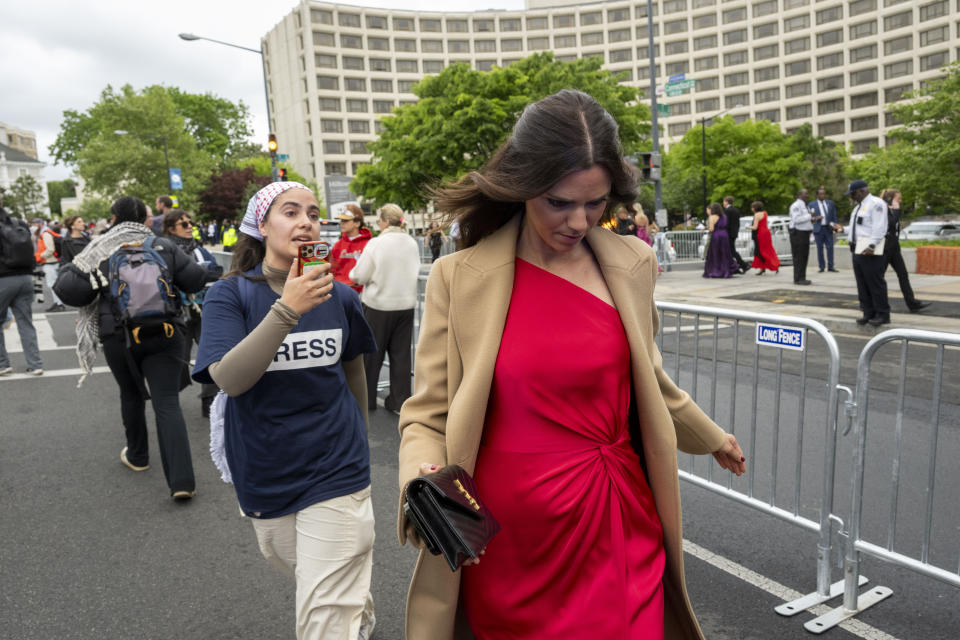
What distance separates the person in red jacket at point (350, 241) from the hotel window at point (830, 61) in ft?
297

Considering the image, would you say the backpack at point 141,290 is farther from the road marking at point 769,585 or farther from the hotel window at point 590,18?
the hotel window at point 590,18

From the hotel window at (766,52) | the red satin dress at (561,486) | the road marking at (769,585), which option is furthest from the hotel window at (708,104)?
the red satin dress at (561,486)

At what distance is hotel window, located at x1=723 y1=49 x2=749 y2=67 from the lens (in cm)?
9325

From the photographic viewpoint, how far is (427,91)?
38531 mm

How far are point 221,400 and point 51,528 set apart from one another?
2549 mm

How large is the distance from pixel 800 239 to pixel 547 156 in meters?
16.3

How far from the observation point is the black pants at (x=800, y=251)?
54.6ft

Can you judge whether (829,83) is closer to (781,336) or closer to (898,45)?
(898,45)

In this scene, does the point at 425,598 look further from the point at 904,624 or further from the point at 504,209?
the point at 904,624

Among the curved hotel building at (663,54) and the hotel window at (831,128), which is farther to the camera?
the hotel window at (831,128)

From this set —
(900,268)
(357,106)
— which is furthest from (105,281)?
(357,106)

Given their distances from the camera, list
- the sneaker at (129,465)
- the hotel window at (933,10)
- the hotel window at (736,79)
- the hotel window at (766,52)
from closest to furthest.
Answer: the sneaker at (129,465) → the hotel window at (933,10) → the hotel window at (766,52) → the hotel window at (736,79)

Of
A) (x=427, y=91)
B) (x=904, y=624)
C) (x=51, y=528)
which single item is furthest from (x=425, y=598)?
(x=427, y=91)

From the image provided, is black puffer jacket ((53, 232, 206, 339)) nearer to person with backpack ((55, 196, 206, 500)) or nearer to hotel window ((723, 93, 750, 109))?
person with backpack ((55, 196, 206, 500))
